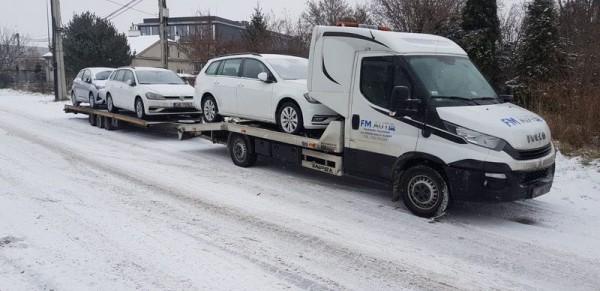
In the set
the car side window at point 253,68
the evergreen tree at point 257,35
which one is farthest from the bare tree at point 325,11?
the car side window at point 253,68

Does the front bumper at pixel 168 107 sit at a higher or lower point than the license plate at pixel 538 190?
higher

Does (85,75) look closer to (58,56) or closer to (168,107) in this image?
(168,107)

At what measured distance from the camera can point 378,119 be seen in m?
6.98

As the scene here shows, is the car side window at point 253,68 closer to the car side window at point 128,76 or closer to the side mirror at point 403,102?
the side mirror at point 403,102

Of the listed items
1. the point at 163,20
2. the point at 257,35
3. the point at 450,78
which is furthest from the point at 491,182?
the point at 257,35

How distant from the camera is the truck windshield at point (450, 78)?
6609 millimetres

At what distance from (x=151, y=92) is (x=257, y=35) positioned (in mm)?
17985

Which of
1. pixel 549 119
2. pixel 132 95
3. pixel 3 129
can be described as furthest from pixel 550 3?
pixel 3 129

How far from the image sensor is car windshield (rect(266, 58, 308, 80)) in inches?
356

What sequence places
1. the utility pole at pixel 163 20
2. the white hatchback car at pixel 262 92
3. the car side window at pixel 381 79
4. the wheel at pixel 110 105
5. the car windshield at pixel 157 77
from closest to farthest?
the car side window at pixel 381 79
the white hatchback car at pixel 262 92
the car windshield at pixel 157 77
the wheel at pixel 110 105
the utility pole at pixel 163 20

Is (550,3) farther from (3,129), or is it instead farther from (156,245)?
(3,129)

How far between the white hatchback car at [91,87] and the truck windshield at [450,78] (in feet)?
39.2

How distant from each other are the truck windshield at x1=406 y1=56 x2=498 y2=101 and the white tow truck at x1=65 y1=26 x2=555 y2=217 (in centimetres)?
Answer: 2

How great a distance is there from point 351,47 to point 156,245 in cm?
398
